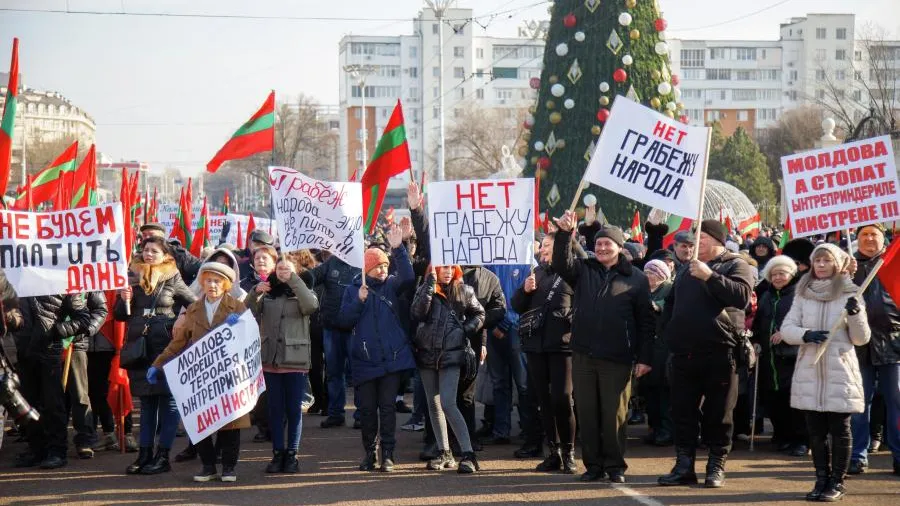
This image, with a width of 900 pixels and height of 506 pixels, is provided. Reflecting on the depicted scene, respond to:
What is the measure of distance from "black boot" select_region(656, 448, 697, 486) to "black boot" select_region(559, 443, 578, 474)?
2.48 feet

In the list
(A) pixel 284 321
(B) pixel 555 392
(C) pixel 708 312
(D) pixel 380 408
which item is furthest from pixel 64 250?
(C) pixel 708 312

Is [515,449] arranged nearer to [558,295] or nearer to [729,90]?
[558,295]

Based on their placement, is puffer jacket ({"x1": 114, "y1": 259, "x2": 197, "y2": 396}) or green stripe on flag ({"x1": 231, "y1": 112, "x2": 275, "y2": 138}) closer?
puffer jacket ({"x1": 114, "y1": 259, "x2": 197, "y2": 396})

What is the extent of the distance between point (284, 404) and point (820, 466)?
4.11 metres

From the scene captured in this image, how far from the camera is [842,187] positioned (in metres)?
9.15

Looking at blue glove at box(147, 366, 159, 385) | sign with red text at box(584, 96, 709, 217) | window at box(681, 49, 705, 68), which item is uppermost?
window at box(681, 49, 705, 68)

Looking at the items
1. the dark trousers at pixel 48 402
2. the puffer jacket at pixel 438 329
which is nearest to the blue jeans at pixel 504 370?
the puffer jacket at pixel 438 329

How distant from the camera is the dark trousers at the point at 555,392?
8.97 meters

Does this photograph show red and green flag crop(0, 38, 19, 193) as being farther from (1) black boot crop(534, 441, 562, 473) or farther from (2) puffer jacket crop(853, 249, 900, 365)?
(2) puffer jacket crop(853, 249, 900, 365)

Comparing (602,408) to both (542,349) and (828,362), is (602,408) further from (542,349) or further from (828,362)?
(828,362)

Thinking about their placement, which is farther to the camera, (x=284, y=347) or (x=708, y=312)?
(x=284, y=347)

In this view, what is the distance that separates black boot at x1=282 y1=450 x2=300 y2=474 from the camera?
9188 mm

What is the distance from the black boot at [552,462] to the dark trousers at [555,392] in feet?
0.18

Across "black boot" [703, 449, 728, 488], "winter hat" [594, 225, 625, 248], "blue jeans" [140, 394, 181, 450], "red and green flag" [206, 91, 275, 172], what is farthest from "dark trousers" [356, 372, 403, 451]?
"red and green flag" [206, 91, 275, 172]
